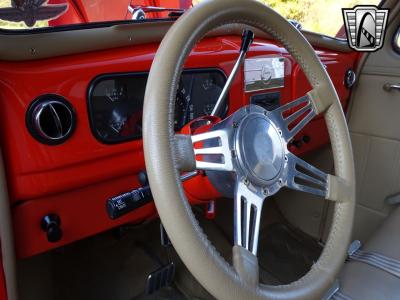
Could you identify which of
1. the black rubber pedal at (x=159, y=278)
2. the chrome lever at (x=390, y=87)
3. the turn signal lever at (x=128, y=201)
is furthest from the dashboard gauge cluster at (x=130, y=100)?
the chrome lever at (x=390, y=87)

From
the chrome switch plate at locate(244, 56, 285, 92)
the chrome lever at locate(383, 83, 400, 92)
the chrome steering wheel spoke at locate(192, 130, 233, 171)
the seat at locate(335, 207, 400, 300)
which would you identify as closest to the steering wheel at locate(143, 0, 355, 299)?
the chrome steering wheel spoke at locate(192, 130, 233, 171)

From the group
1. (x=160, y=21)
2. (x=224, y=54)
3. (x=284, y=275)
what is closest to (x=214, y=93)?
(x=224, y=54)

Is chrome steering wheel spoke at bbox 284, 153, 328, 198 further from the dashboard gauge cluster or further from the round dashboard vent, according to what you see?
the round dashboard vent

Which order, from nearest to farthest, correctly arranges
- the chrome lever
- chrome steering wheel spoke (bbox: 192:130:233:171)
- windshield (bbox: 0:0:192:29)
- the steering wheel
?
Answer: the steering wheel, chrome steering wheel spoke (bbox: 192:130:233:171), windshield (bbox: 0:0:192:29), the chrome lever

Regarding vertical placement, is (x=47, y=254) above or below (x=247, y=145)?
below

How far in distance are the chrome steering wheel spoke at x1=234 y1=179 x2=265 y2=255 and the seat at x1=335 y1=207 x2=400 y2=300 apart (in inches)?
17.1

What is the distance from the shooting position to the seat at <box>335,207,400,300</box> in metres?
1.04

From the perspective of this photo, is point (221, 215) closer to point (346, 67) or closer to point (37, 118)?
point (346, 67)

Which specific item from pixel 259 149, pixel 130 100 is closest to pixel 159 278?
pixel 130 100

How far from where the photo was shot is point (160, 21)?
1.15 metres

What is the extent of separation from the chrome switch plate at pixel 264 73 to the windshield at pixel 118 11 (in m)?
0.17

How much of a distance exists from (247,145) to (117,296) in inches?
40.8

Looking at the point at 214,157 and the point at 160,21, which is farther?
the point at 160,21

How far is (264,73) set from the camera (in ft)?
4.54
